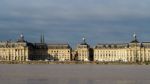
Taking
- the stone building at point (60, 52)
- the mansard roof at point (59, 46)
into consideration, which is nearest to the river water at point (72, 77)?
the stone building at point (60, 52)

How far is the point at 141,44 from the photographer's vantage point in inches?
7146

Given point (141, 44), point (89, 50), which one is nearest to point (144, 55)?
point (141, 44)

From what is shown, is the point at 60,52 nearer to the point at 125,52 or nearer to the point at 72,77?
the point at 125,52

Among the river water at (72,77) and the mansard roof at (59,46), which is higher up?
the mansard roof at (59,46)

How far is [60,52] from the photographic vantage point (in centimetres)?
19325

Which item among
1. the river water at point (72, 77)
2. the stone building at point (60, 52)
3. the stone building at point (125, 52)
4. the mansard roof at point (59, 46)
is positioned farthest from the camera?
the mansard roof at point (59, 46)

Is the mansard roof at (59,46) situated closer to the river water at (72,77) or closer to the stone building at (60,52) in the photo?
the stone building at (60,52)

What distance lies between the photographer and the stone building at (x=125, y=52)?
178 meters

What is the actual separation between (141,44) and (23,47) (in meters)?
40.1

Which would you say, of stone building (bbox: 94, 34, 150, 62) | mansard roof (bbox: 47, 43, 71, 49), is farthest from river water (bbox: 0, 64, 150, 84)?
mansard roof (bbox: 47, 43, 71, 49)

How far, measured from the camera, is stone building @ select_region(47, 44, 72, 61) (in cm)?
19165

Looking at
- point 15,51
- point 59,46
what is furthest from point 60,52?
point 15,51

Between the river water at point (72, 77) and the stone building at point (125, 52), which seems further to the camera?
the stone building at point (125, 52)

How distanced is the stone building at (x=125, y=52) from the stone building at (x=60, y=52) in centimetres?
999
